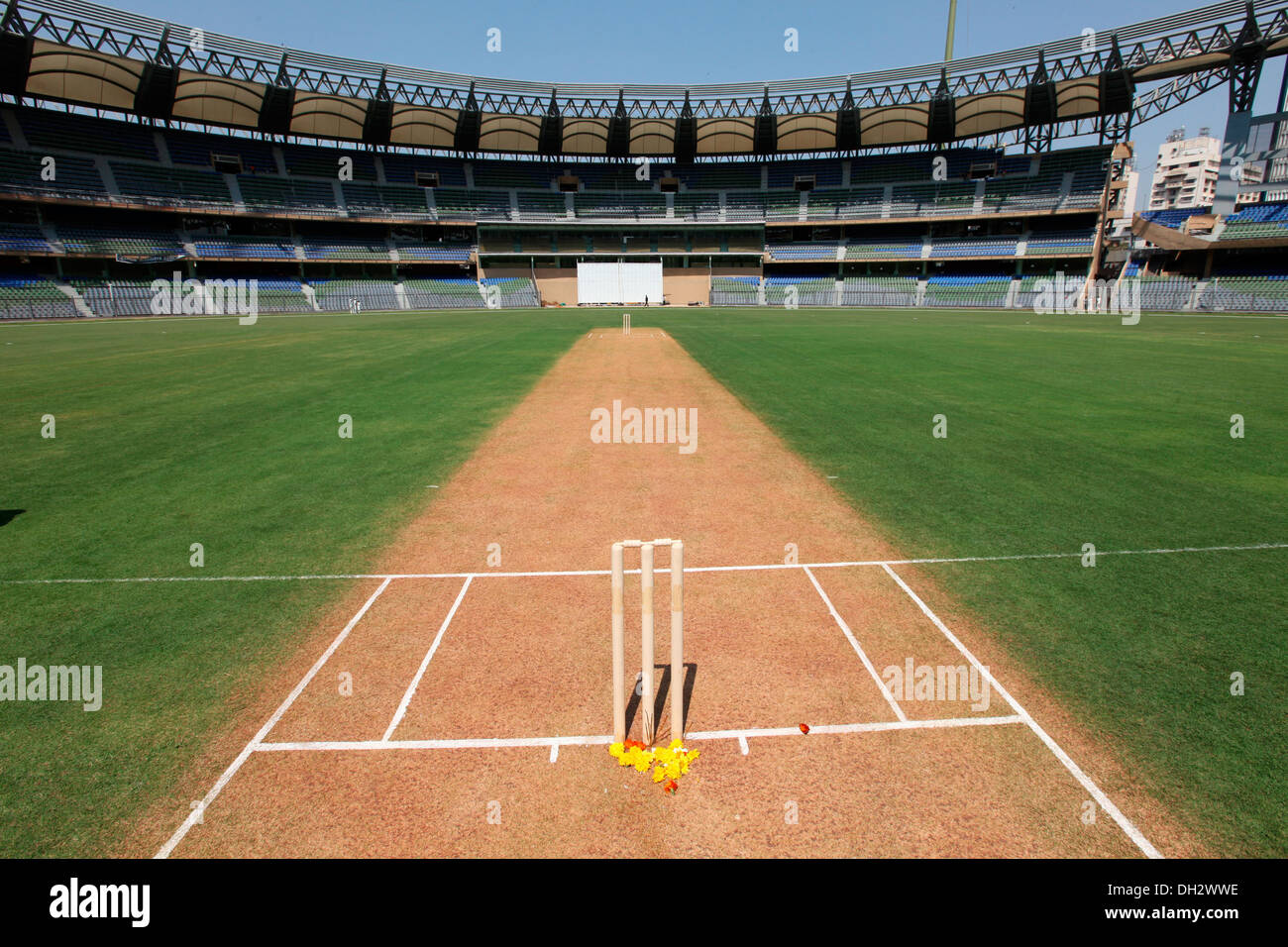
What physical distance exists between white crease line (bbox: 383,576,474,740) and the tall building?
641 ft

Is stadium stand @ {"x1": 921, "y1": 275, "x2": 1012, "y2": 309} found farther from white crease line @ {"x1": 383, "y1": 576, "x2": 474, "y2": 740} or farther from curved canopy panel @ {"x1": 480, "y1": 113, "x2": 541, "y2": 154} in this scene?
white crease line @ {"x1": 383, "y1": 576, "x2": 474, "y2": 740}

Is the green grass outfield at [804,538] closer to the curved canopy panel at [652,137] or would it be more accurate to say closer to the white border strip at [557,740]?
the white border strip at [557,740]

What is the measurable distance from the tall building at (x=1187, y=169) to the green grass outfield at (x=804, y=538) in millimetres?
177316

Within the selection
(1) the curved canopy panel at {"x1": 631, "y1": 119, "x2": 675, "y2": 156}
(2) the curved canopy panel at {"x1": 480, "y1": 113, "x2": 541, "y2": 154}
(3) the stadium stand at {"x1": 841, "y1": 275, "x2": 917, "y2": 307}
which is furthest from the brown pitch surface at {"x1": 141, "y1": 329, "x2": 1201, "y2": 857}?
(1) the curved canopy panel at {"x1": 631, "y1": 119, "x2": 675, "y2": 156}

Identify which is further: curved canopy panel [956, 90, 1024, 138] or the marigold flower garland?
curved canopy panel [956, 90, 1024, 138]

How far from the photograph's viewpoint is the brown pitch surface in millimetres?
3830

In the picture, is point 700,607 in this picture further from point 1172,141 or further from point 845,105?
point 1172,141

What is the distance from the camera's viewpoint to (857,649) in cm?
578

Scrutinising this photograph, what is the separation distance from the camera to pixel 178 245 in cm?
5716

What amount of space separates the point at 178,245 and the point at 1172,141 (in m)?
201

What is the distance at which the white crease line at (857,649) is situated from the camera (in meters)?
5.05

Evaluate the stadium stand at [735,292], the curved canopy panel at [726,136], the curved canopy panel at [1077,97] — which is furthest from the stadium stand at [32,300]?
the curved canopy panel at [1077,97]

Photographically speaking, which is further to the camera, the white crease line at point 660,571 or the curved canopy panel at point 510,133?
the curved canopy panel at point 510,133

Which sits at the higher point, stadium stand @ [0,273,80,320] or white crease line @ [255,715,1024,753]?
stadium stand @ [0,273,80,320]
